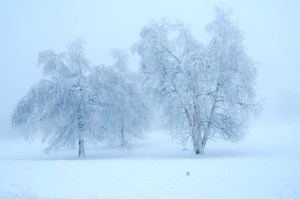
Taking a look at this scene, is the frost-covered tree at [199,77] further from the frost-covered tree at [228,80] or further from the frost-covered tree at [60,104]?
the frost-covered tree at [60,104]

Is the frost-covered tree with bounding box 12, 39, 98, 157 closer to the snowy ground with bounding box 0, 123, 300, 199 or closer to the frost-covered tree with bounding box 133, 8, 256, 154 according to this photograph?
the frost-covered tree with bounding box 133, 8, 256, 154

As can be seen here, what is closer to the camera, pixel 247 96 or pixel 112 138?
pixel 247 96

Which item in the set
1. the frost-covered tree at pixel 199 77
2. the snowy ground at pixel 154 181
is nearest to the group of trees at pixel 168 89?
the frost-covered tree at pixel 199 77

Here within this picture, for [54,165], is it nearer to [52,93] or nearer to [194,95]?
[52,93]

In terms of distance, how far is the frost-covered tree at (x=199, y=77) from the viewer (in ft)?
77.5

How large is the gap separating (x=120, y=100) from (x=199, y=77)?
10.3 meters

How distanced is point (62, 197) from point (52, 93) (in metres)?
14.4

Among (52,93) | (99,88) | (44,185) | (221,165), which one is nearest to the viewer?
(44,185)

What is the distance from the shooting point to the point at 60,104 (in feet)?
84.2

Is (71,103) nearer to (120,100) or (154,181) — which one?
(120,100)

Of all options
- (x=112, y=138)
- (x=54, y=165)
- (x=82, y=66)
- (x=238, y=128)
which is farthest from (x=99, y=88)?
(x=238, y=128)

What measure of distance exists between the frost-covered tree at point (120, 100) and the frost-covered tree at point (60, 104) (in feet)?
4.13

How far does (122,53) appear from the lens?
41000 millimetres

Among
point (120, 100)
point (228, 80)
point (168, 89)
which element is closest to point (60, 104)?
point (120, 100)
